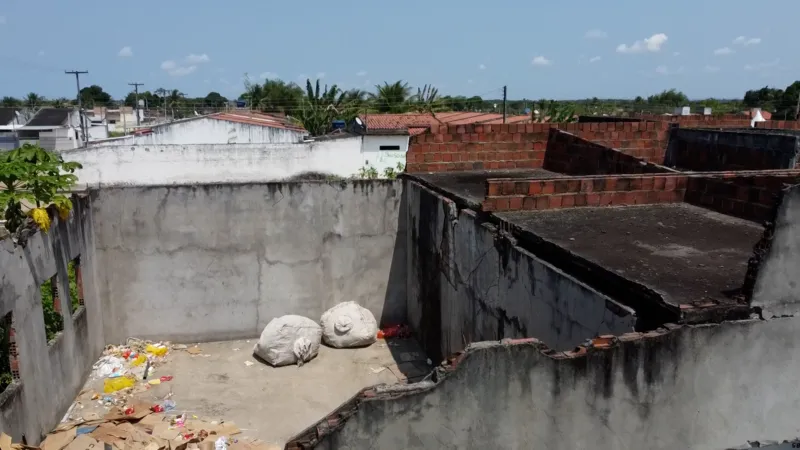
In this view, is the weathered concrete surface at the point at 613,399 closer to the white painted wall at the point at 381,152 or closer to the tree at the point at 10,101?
the white painted wall at the point at 381,152

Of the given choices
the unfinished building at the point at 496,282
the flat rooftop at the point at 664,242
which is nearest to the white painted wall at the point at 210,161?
the unfinished building at the point at 496,282

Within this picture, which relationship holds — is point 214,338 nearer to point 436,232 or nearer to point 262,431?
point 262,431

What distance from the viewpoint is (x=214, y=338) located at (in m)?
10.2

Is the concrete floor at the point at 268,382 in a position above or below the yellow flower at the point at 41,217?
below

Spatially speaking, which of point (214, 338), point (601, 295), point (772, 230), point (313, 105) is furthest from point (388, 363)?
point (313, 105)

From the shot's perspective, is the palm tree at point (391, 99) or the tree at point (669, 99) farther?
the tree at point (669, 99)

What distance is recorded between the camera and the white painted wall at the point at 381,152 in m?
16.8

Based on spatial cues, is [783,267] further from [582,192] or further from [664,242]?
[582,192]

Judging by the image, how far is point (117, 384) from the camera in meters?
8.47

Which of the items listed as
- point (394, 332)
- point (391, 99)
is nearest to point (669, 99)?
point (391, 99)

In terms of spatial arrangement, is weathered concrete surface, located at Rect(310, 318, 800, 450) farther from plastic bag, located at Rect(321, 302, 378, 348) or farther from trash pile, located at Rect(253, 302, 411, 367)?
plastic bag, located at Rect(321, 302, 378, 348)

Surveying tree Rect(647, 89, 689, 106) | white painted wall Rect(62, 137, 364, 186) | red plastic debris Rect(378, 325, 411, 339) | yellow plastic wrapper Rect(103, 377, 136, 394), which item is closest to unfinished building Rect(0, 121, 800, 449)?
red plastic debris Rect(378, 325, 411, 339)

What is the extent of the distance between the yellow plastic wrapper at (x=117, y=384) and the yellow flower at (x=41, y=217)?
8.40 ft

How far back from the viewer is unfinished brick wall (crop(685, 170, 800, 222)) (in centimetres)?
621
